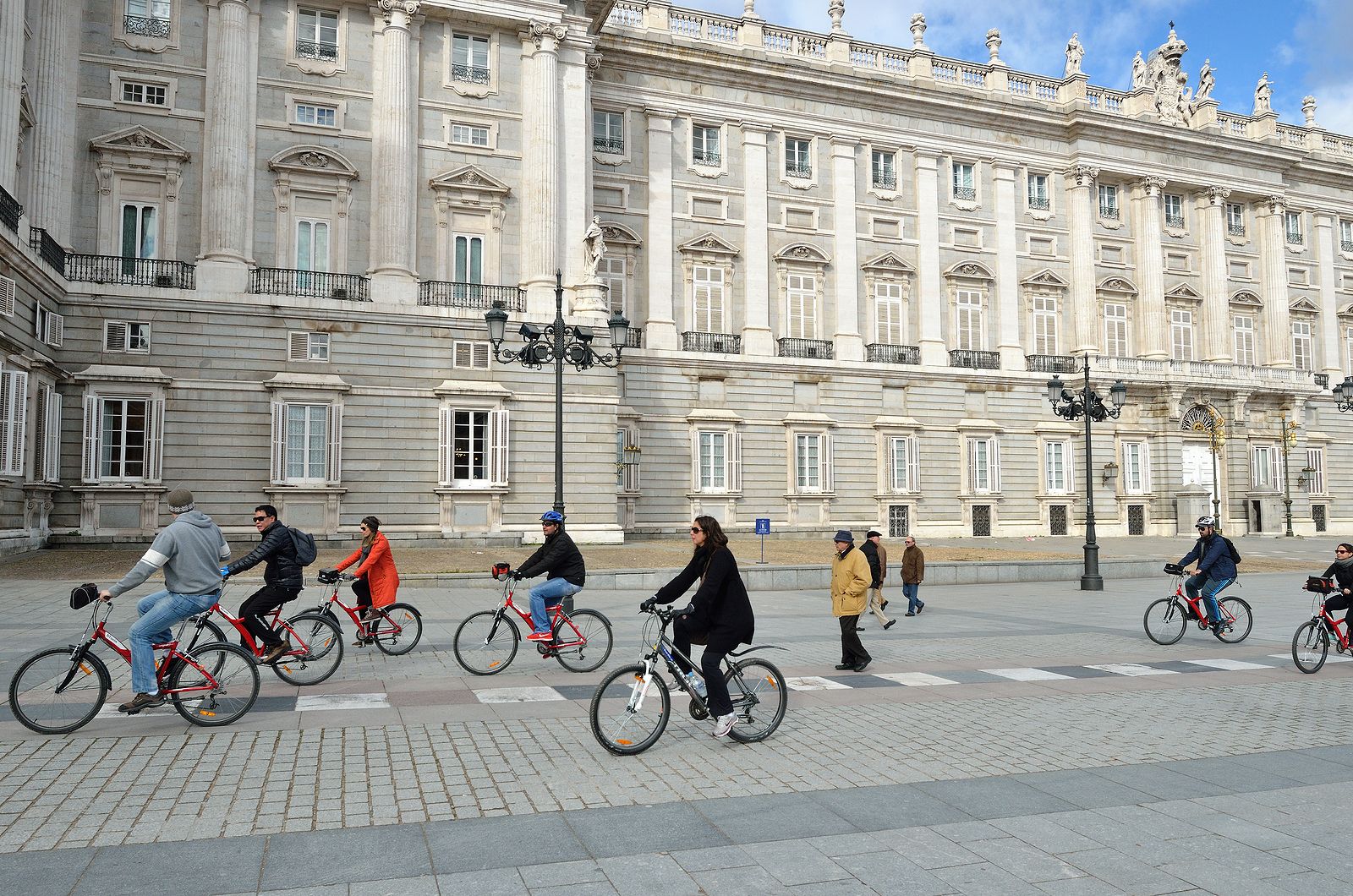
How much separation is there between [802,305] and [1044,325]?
1189cm

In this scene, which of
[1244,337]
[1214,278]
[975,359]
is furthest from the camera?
[1244,337]

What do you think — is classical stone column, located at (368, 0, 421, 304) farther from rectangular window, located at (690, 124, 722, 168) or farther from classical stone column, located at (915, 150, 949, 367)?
classical stone column, located at (915, 150, 949, 367)

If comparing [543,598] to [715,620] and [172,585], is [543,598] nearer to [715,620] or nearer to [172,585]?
[715,620]

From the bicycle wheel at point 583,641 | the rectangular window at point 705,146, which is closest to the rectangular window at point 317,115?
the rectangular window at point 705,146

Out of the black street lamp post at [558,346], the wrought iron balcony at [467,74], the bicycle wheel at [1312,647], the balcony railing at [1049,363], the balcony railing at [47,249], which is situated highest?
the wrought iron balcony at [467,74]

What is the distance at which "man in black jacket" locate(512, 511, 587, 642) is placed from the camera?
1027cm

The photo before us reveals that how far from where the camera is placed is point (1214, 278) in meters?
45.4

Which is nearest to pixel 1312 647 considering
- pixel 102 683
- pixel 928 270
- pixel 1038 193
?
pixel 102 683

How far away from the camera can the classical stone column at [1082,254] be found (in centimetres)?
4250

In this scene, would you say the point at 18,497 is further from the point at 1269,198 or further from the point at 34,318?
the point at 1269,198

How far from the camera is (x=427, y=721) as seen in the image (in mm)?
8078

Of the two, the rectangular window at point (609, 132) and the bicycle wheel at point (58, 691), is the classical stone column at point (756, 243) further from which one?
the bicycle wheel at point (58, 691)

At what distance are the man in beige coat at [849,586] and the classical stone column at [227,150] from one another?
22.2m

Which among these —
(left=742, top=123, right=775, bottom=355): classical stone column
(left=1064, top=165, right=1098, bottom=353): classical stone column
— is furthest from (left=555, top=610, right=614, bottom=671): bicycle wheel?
(left=1064, top=165, right=1098, bottom=353): classical stone column
